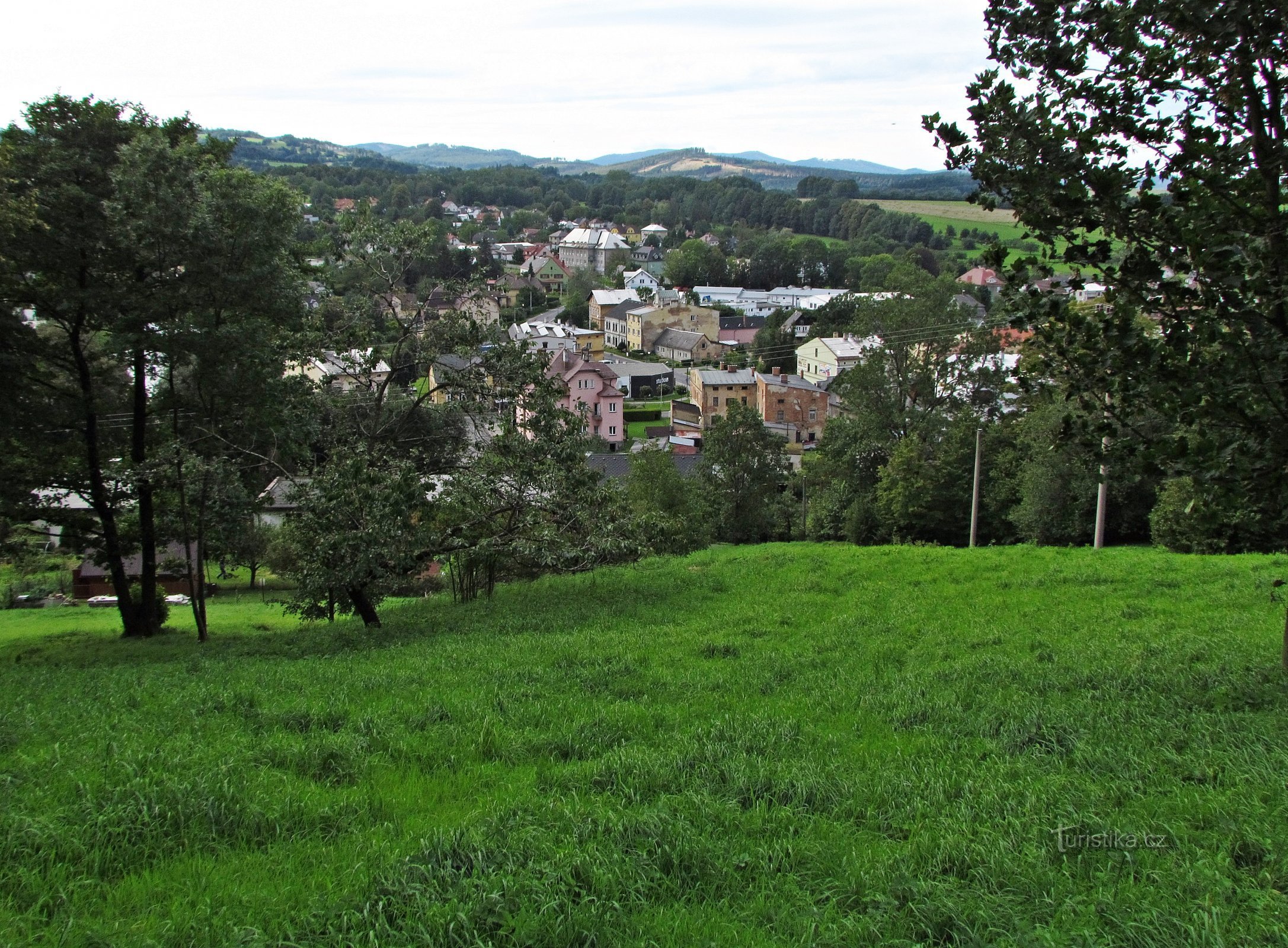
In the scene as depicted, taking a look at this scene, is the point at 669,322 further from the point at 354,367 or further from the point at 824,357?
the point at 354,367

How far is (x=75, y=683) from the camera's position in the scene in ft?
33.3

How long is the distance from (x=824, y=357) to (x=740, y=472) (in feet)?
141

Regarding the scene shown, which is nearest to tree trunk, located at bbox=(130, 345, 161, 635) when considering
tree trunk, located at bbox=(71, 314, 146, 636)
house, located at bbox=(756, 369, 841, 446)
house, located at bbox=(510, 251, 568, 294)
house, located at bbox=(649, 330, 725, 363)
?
tree trunk, located at bbox=(71, 314, 146, 636)

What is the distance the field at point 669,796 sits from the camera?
165 inches

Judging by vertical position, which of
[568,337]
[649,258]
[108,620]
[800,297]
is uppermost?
[649,258]

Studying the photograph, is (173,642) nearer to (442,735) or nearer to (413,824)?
(442,735)

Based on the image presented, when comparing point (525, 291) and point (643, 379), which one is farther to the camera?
point (525, 291)

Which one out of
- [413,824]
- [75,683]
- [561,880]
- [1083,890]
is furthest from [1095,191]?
[75,683]

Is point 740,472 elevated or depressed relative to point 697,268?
depressed

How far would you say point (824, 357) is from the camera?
3150 inches

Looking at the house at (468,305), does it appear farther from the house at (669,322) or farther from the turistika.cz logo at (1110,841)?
the house at (669,322)

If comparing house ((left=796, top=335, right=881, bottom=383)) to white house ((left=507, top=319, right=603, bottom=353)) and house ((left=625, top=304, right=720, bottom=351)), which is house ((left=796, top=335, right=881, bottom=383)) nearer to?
white house ((left=507, top=319, right=603, bottom=353))

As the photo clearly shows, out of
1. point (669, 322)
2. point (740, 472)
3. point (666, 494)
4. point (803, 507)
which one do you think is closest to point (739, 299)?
point (669, 322)

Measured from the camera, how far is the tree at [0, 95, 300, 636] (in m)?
14.5
